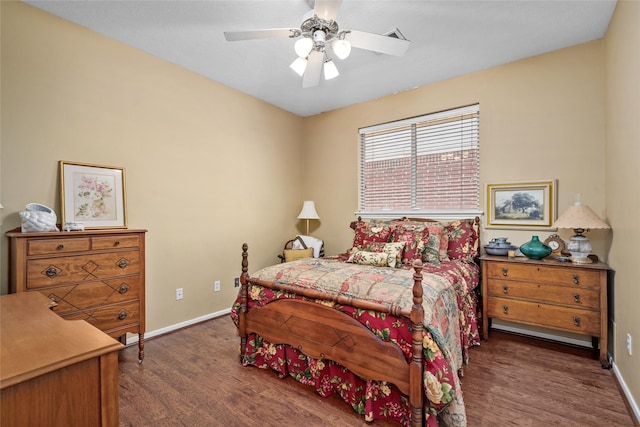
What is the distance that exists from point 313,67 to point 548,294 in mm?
2781

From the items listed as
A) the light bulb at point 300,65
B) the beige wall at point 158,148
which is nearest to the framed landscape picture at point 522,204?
the light bulb at point 300,65

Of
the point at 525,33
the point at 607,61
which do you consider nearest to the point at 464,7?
the point at 525,33

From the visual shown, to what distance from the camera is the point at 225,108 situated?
3.71 metres

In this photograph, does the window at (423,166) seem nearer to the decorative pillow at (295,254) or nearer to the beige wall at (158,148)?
the decorative pillow at (295,254)

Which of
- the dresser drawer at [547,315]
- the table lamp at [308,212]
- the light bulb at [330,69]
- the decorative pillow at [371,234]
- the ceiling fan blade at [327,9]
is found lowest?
the dresser drawer at [547,315]

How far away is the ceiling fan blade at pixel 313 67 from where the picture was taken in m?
2.28

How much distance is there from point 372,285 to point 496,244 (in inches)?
71.8

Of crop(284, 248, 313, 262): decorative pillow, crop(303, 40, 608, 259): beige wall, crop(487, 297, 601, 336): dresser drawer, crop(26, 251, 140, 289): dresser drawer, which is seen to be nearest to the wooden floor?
crop(487, 297, 601, 336): dresser drawer

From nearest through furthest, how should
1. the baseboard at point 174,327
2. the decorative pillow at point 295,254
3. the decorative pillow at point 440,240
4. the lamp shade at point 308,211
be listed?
1. the baseboard at point 174,327
2. the decorative pillow at point 440,240
3. the decorative pillow at point 295,254
4. the lamp shade at point 308,211

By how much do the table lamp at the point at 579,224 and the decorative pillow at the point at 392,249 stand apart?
1.32 meters

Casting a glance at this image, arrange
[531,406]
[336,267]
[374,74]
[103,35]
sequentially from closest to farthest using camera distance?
1. [531,406]
2. [336,267]
3. [103,35]
4. [374,74]

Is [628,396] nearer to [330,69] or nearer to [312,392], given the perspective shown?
[312,392]

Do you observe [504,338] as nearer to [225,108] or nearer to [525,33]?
[525,33]

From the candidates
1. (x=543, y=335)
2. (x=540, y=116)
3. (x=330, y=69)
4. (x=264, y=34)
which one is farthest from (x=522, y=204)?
(x=264, y=34)
